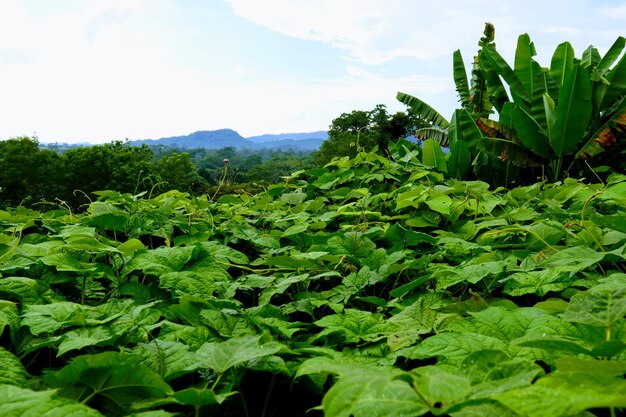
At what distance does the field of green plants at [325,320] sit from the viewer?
66cm

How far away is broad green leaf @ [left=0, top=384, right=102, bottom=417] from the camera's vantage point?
25.8 inches

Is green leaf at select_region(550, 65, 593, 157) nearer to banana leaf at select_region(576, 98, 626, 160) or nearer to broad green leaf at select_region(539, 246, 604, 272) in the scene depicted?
banana leaf at select_region(576, 98, 626, 160)

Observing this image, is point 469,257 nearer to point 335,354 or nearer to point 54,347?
point 335,354

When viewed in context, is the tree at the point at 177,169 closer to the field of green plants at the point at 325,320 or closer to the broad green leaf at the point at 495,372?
the field of green plants at the point at 325,320

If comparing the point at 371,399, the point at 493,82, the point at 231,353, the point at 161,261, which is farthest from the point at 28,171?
the point at 371,399

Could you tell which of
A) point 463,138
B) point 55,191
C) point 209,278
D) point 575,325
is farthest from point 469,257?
point 55,191

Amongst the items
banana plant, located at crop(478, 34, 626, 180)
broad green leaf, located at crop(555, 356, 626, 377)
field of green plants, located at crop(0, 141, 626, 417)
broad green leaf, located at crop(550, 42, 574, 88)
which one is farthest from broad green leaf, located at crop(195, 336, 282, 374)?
broad green leaf, located at crop(550, 42, 574, 88)

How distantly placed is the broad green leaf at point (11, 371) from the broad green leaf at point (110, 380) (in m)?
0.11

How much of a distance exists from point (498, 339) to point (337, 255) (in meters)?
0.79

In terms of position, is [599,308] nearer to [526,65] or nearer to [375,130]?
[526,65]

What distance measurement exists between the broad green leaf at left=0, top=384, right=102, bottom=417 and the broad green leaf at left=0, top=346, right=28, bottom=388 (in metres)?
0.20

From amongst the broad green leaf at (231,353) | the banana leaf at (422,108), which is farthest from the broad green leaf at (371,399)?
the banana leaf at (422,108)

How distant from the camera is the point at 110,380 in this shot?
0.82 m

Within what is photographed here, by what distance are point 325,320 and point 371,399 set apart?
56 centimetres
